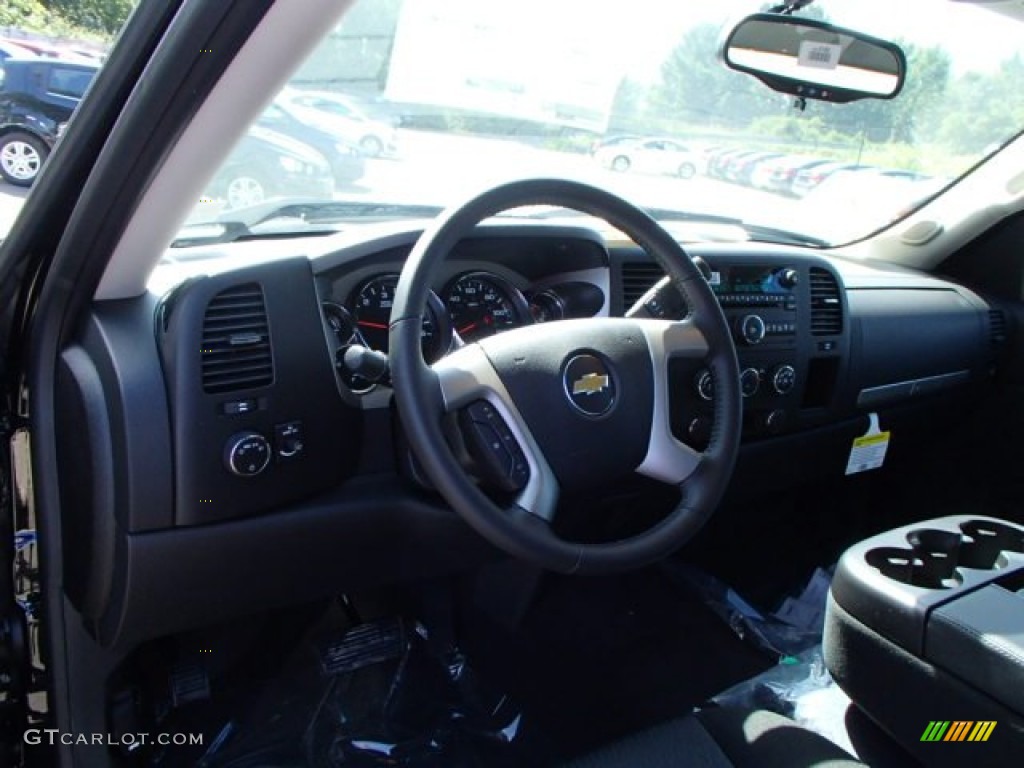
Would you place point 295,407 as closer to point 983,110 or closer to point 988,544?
point 988,544

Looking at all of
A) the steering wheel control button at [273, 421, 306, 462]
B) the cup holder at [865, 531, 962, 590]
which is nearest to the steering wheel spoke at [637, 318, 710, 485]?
the cup holder at [865, 531, 962, 590]

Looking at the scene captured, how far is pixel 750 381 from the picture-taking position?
7.64 ft

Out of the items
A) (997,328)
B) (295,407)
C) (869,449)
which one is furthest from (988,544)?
(997,328)

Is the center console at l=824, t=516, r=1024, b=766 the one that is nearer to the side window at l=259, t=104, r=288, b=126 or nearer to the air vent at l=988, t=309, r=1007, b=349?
the side window at l=259, t=104, r=288, b=126

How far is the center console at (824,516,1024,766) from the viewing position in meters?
1.26

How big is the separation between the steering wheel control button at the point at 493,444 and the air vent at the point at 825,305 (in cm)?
134

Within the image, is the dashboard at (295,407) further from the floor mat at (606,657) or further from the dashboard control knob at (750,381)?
the floor mat at (606,657)

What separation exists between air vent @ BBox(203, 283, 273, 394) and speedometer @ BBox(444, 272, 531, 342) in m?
0.44

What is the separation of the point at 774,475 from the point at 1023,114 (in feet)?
4.75

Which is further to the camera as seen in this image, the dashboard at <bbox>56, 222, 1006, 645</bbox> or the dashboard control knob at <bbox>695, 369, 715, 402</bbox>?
the dashboard control knob at <bbox>695, 369, 715, 402</bbox>

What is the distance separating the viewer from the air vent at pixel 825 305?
2.50 meters

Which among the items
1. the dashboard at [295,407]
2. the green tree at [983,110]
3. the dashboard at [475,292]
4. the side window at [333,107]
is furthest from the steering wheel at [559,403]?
the green tree at [983,110]

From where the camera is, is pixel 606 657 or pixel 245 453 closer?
pixel 245 453

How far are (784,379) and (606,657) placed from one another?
0.92m
